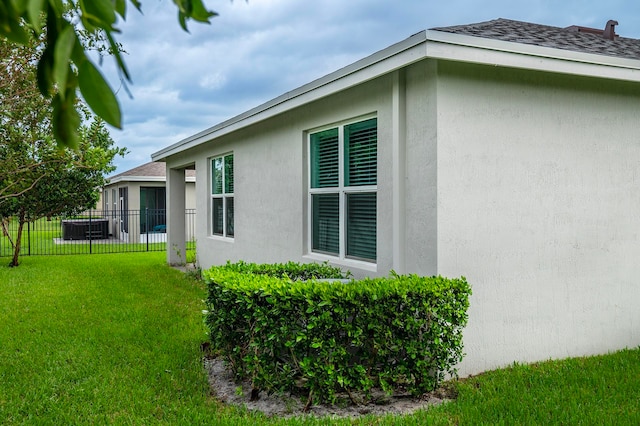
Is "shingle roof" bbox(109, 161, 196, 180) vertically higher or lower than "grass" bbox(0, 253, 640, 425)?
higher

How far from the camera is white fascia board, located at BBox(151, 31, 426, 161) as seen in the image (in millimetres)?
4727

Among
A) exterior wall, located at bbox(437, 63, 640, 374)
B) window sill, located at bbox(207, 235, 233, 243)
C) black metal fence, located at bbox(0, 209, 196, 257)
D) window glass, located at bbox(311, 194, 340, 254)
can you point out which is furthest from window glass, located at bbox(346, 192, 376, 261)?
black metal fence, located at bbox(0, 209, 196, 257)

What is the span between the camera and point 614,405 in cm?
426

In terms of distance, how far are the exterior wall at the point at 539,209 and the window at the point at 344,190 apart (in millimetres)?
1121

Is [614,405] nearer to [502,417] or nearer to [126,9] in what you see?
[502,417]

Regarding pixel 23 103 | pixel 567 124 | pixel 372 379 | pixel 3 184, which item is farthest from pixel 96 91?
pixel 3 184

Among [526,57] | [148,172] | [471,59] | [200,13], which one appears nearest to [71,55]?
[200,13]

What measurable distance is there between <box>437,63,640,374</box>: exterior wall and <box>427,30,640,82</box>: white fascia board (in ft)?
0.94

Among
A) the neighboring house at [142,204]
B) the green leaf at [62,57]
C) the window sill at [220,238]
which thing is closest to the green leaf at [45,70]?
the green leaf at [62,57]

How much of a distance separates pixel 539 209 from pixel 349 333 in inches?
101

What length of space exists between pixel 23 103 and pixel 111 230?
62.6 ft

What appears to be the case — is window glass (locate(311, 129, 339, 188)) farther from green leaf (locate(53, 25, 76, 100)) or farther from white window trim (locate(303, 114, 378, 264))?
green leaf (locate(53, 25, 76, 100))

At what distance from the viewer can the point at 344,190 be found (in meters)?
6.41

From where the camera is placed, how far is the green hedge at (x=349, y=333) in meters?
4.29
